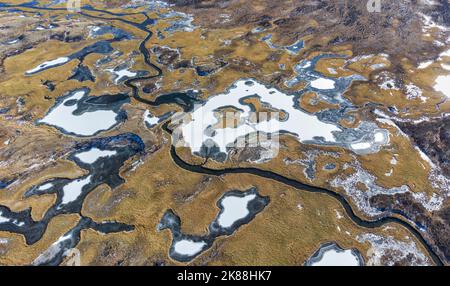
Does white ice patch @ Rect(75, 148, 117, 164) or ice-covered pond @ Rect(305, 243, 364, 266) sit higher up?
white ice patch @ Rect(75, 148, 117, 164)

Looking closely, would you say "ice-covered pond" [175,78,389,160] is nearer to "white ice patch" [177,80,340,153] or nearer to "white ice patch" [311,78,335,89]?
"white ice patch" [177,80,340,153]

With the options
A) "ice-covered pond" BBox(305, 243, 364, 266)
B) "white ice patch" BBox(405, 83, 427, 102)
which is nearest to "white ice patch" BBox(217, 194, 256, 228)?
"ice-covered pond" BBox(305, 243, 364, 266)

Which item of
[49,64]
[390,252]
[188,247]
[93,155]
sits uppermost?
[49,64]

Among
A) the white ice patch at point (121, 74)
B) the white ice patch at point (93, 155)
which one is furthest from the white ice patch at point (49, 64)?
the white ice patch at point (93, 155)

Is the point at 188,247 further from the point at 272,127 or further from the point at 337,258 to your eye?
the point at 272,127

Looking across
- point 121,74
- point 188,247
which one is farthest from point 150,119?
point 188,247

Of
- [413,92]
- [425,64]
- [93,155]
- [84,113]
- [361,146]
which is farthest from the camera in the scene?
[425,64]

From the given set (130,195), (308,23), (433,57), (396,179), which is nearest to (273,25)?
(308,23)
